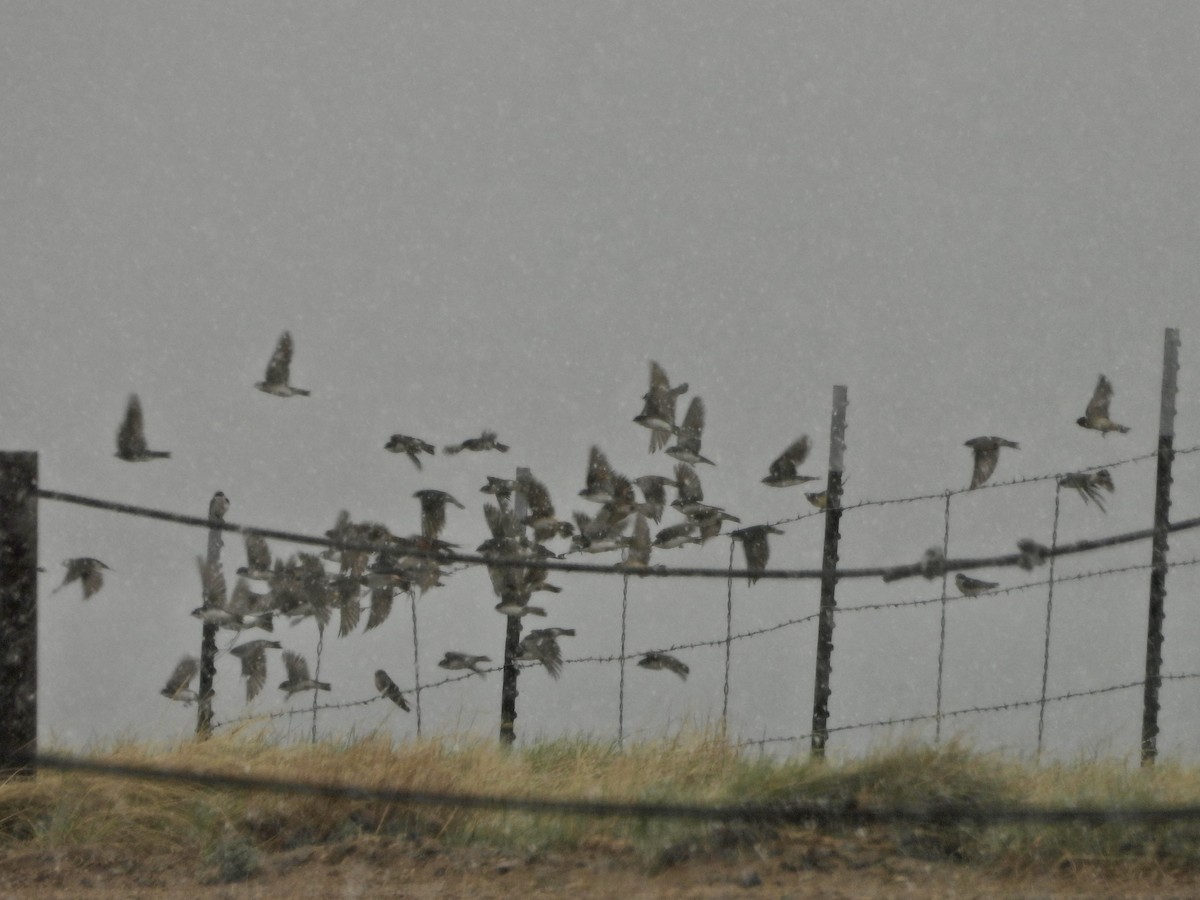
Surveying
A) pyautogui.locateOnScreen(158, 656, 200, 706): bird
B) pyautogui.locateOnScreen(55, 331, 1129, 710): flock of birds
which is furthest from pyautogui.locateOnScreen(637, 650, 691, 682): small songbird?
pyautogui.locateOnScreen(158, 656, 200, 706): bird

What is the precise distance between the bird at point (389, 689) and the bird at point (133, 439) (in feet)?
5.49

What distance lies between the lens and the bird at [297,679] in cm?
661

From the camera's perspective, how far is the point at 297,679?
6.61 meters

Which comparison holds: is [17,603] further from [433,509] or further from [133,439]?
[433,509]

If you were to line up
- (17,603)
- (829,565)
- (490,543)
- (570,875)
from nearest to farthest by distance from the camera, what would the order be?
(570,875)
(17,603)
(490,543)
(829,565)

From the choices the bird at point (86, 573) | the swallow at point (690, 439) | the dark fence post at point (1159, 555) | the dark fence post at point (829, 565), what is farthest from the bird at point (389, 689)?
the dark fence post at point (1159, 555)

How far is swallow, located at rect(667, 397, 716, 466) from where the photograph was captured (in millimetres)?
6363

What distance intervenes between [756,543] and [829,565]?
3.25ft

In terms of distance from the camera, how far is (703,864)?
407 centimetres

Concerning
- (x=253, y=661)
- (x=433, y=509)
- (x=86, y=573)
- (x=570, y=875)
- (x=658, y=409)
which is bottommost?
(x=570, y=875)

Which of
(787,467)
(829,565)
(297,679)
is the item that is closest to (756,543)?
(787,467)

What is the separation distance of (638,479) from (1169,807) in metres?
2.83

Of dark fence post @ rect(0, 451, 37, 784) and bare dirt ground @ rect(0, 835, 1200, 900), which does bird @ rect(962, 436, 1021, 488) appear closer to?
bare dirt ground @ rect(0, 835, 1200, 900)

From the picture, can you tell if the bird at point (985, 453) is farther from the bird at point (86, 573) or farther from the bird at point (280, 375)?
the bird at point (86, 573)
